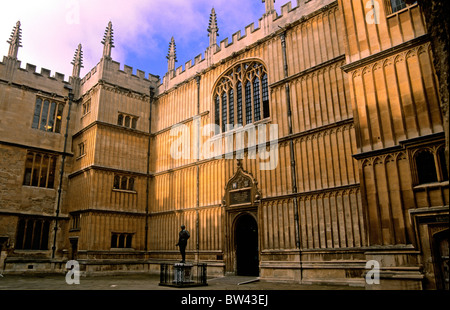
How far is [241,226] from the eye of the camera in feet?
56.6

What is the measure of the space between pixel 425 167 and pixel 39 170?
21.3m

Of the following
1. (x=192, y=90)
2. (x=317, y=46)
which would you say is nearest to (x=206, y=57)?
(x=192, y=90)

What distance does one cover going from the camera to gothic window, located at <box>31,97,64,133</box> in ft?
73.6

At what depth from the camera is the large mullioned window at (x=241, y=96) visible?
17531mm

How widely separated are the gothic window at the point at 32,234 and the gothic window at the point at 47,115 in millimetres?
6073

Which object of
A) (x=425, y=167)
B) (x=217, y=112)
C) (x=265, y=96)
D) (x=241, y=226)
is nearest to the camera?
(x=425, y=167)

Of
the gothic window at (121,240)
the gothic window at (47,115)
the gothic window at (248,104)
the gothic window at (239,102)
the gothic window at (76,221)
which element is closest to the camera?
the gothic window at (248,104)

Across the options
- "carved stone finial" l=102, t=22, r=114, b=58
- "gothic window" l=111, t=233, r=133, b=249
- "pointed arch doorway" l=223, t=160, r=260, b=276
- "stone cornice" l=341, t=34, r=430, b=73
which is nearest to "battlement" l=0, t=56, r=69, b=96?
"carved stone finial" l=102, t=22, r=114, b=58

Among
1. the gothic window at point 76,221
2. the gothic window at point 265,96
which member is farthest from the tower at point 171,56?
the gothic window at point 76,221

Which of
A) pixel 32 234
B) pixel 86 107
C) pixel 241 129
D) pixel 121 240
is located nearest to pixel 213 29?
pixel 241 129

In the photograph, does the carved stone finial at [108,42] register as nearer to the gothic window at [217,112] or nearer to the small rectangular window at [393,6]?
the gothic window at [217,112]

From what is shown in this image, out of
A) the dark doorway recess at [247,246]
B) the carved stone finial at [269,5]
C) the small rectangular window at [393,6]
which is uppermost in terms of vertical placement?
the carved stone finial at [269,5]

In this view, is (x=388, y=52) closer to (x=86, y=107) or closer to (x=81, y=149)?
(x=81, y=149)

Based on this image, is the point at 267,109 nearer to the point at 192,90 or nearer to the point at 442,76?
the point at 192,90
